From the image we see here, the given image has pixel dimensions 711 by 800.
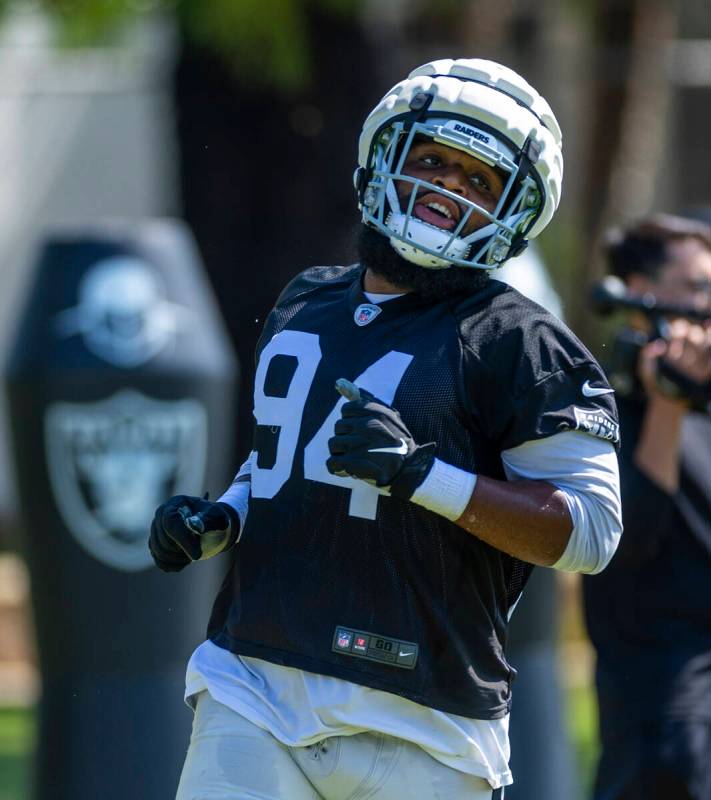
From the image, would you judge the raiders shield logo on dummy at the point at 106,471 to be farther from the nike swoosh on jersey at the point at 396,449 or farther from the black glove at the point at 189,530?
the nike swoosh on jersey at the point at 396,449

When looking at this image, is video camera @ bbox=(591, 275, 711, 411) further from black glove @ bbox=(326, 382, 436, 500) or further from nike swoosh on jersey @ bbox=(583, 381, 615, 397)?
black glove @ bbox=(326, 382, 436, 500)

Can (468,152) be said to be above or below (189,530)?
above

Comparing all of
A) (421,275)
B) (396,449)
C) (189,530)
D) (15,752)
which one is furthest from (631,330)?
(15,752)

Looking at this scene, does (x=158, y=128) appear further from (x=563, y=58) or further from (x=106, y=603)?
(x=106, y=603)

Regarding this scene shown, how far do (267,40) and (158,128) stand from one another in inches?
155

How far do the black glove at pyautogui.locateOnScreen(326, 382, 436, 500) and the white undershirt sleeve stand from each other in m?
0.23

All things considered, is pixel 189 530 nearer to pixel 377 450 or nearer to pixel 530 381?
pixel 377 450

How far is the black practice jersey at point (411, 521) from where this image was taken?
3.19 metres

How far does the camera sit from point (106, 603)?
6.80 m

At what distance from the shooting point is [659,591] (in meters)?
5.00

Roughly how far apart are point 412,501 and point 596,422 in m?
0.37

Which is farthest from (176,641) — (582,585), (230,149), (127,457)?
(230,149)

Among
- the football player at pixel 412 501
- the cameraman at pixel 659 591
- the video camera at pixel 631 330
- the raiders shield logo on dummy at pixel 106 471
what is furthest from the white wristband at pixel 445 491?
the raiders shield logo on dummy at pixel 106 471

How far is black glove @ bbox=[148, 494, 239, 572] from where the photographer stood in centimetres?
338
